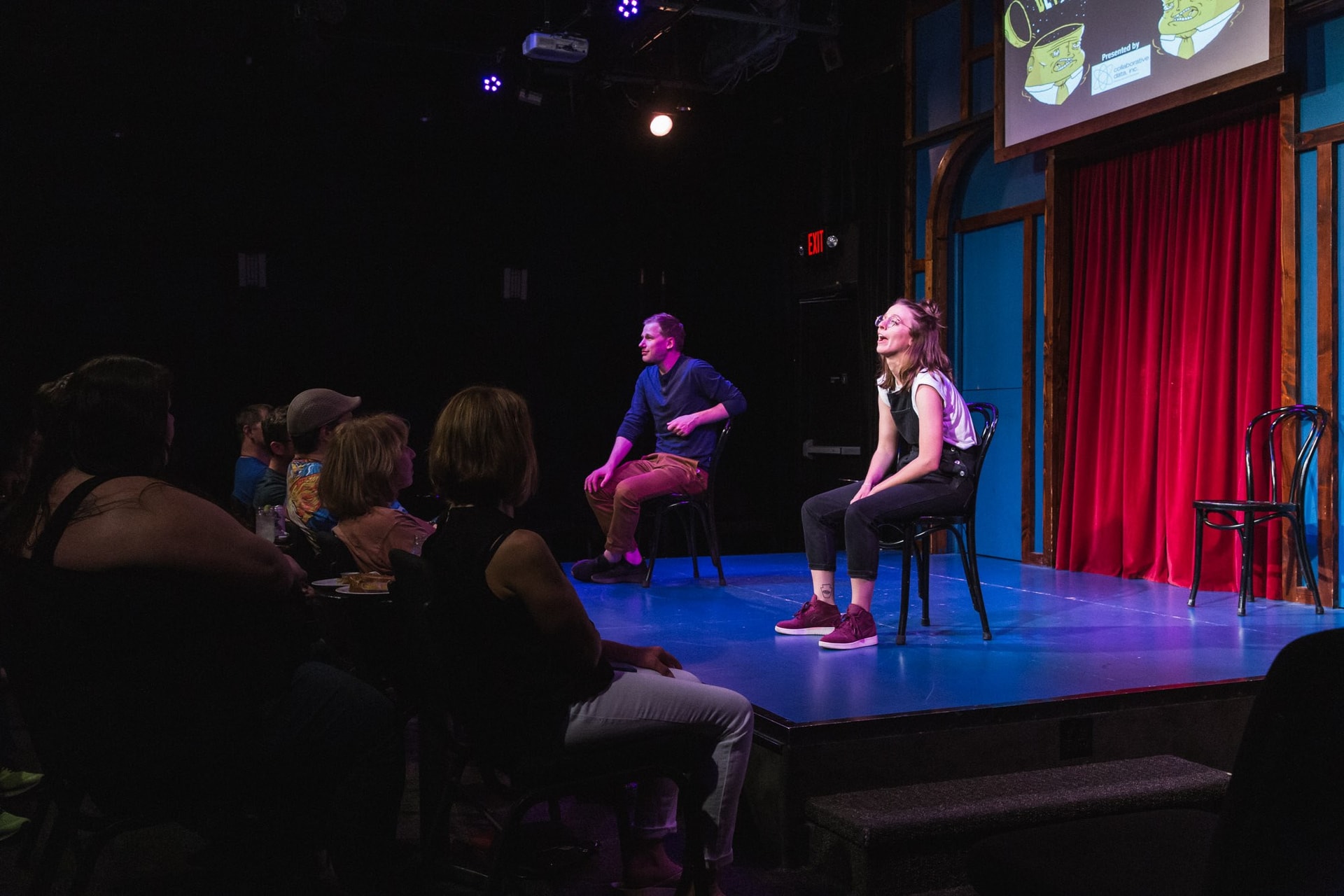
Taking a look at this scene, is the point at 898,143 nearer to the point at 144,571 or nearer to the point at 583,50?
the point at 583,50

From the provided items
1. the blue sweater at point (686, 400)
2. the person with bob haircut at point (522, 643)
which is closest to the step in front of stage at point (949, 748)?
the person with bob haircut at point (522, 643)

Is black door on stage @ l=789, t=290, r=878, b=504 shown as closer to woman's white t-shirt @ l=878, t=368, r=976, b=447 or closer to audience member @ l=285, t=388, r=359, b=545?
woman's white t-shirt @ l=878, t=368, r=976, b=447

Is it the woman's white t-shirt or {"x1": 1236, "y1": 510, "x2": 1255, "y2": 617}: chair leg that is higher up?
the woman's white t-shirt

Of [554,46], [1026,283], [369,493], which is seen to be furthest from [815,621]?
[554,46]

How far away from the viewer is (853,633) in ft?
11.1

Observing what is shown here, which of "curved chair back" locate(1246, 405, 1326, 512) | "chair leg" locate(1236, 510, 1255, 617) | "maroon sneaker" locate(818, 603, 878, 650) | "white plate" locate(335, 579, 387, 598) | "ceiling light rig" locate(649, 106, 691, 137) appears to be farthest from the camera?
"ceiling light rig" locate(649, 106, 691, 137)

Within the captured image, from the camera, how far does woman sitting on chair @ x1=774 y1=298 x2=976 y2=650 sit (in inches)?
136

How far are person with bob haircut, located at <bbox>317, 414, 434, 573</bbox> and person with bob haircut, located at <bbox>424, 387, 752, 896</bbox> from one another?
626 millimetres

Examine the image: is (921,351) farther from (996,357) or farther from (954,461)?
(996,357)

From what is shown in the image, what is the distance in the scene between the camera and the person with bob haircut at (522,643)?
70.6 inches

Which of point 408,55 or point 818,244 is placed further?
point 818,244

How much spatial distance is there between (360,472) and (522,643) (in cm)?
95

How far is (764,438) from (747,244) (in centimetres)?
141

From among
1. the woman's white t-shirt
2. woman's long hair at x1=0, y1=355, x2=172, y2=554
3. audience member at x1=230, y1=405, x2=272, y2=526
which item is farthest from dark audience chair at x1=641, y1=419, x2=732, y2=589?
woman's long hair at x1=0, y1=355, x2=172, y2=554
